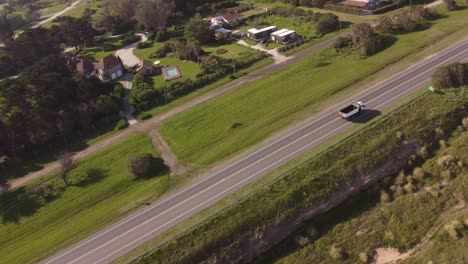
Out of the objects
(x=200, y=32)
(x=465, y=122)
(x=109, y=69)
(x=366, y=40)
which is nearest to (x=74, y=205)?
(x=109, y=69)

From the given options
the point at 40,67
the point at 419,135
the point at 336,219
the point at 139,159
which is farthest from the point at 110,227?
the point at 40,67

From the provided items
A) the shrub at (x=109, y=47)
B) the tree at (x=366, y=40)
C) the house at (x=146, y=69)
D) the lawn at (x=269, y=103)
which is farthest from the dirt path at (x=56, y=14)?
the tree at (x=366, y=40)

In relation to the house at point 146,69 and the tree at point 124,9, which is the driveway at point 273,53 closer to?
the house at point 146,69

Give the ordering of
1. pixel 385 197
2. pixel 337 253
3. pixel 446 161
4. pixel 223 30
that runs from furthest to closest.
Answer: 1. pixel 223 30
2. pixel 446 161
3. pixel 385 197
4. pixel 337 253

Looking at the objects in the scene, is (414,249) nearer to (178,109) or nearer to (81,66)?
(178,109)

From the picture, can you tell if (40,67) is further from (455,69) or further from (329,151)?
(455,69)

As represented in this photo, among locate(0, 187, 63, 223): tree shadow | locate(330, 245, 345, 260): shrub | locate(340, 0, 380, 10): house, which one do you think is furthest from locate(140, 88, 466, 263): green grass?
locate(340, 0, 380, 10): house
